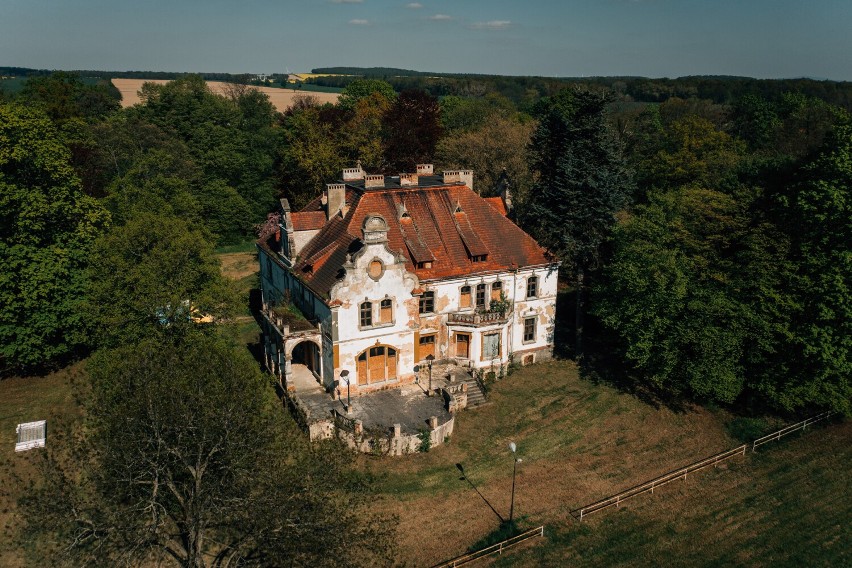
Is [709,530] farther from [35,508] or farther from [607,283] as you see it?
[35,508]

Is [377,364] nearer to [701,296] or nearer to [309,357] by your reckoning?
[309,357]

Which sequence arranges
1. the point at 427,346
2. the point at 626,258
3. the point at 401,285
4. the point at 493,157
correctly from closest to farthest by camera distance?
the point at 401,285, the point at 626,258, the point at 427,346, the point at 493,157

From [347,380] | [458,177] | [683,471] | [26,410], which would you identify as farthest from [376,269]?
[26,410]

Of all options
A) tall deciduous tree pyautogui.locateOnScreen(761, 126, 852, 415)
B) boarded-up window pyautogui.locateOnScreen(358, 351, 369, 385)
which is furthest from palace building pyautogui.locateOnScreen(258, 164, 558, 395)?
tall deciduous tree pyautogui.locateOnScreen(761, 126, 852, 415)

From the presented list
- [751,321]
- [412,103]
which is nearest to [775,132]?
[412,103]

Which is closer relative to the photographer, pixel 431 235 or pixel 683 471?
pixel 683 471

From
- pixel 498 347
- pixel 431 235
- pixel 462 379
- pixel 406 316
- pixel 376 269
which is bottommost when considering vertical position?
pixel 462 379
